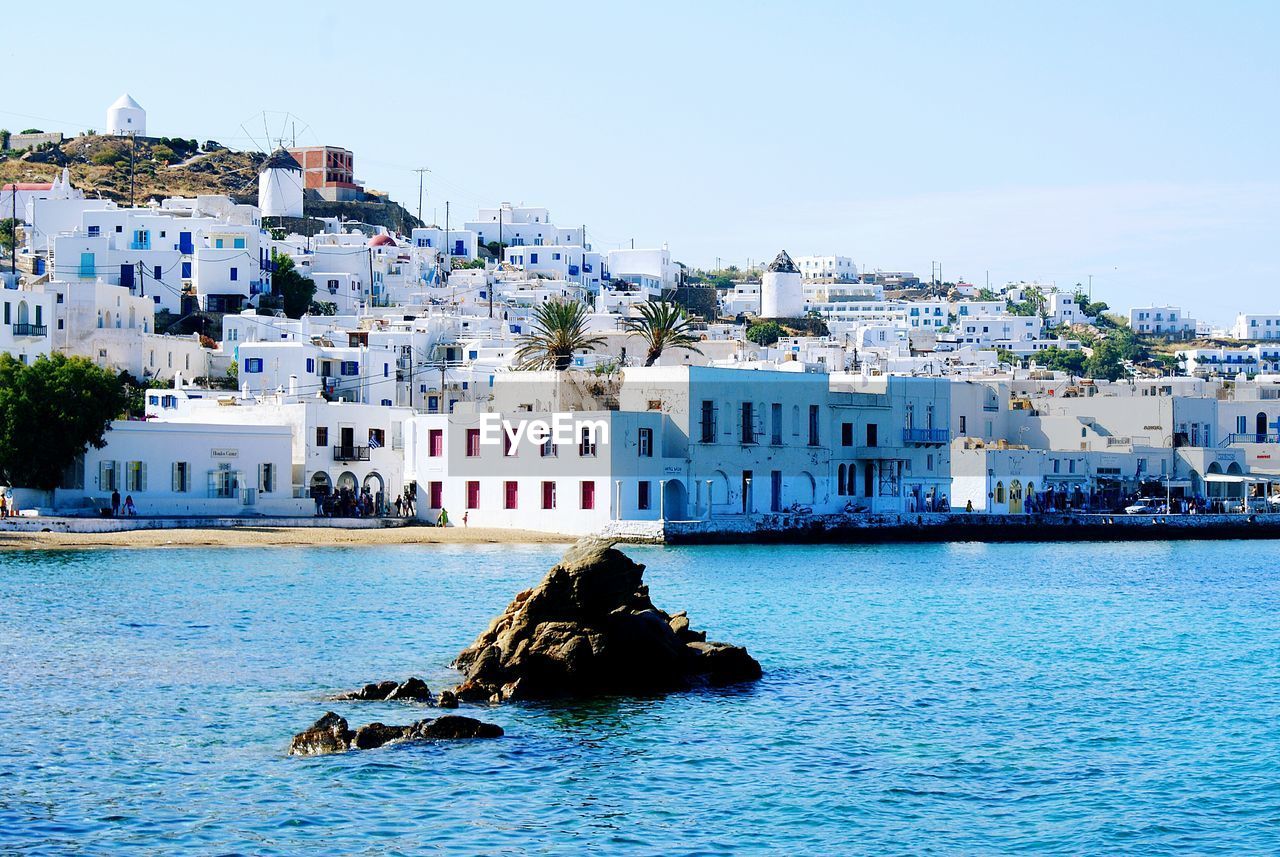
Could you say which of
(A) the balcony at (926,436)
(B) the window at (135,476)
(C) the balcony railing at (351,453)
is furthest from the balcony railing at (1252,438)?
(B) the window at (135,476)

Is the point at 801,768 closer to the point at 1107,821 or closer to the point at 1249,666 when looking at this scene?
the point at 1107,821

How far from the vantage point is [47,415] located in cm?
5375

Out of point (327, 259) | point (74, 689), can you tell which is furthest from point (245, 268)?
point (74, 689)

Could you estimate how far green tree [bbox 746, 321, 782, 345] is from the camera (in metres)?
127

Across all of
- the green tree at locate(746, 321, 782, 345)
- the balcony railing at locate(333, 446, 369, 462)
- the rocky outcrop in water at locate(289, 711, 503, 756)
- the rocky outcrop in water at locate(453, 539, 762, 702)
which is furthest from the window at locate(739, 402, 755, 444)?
the green tree at locate(746, 321, 782, 345)

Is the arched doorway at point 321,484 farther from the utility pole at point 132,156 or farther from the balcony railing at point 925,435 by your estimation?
the utility pole at point 132,156

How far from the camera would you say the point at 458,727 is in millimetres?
21812

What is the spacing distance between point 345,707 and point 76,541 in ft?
95.1

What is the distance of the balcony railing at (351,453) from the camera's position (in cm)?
6375

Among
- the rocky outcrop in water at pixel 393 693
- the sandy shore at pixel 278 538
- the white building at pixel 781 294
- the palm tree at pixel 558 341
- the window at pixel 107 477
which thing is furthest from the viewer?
the white building at pixel 781 294

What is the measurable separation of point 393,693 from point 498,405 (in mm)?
39184

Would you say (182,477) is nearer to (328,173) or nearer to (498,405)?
(498,405)

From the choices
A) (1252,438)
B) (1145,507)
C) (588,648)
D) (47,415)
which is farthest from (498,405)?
(1252,438)

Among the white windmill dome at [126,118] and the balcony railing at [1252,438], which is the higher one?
the white windmill dome at [126,118]
